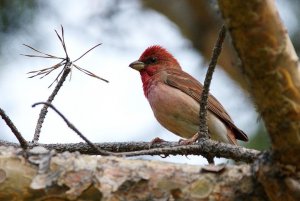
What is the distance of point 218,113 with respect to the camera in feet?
21.0

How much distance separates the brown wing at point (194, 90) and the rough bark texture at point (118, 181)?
3.46 m

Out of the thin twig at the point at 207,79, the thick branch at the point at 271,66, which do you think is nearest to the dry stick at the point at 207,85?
the thin twig at the point at 207,79

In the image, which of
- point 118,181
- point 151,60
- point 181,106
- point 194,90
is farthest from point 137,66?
point 118,181

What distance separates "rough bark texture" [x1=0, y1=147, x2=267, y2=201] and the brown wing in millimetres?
3456

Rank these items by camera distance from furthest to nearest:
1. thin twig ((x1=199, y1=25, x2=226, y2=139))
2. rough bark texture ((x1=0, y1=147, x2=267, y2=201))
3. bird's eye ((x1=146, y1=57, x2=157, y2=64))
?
bird's eye ((x1=146, y1=57, x2=157, y2=64)) → thin twig ((x1=199, y1=25, x2=226, y2=139)) → rough bark texture ((x1=0, y1=147, x2=267, y2=201))

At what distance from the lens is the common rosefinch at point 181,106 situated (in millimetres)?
6305

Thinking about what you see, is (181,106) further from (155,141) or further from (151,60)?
(155,141)

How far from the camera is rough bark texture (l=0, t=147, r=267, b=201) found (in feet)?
9.31

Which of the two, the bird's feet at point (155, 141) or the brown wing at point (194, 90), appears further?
the brown wing at point (194, 90)

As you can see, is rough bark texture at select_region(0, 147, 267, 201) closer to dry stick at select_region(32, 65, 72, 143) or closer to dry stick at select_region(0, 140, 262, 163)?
dry stick at select_region(0, 140, 262, 163)

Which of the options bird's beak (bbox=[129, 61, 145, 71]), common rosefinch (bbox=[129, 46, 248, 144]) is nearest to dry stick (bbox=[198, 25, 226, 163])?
common rosefinch (bbox=[129, 46, 248, 144])

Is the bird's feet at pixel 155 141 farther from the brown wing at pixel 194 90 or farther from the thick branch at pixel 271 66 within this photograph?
the thick branch at pixel 271 66

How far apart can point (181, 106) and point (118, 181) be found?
3603 mm

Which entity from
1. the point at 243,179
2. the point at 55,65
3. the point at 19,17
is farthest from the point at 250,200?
the point at 19,17
